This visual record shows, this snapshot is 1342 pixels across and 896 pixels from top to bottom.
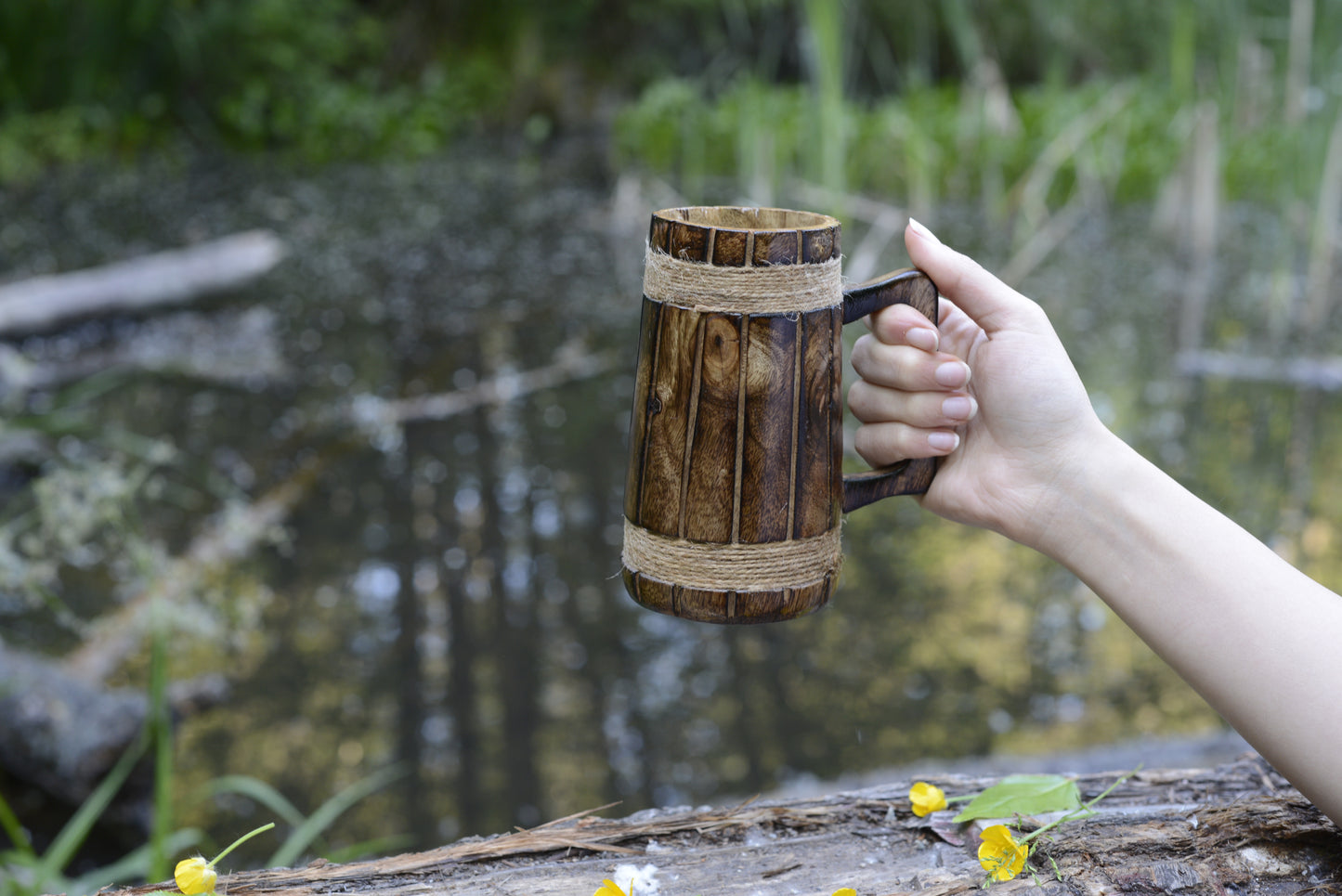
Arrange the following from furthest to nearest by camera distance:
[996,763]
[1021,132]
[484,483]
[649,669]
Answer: [1021,132]
[484,483]
[649,669]
[996,763]

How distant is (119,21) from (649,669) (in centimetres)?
576

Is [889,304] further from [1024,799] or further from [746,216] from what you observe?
[1024,799]

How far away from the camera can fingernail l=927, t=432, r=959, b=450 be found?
1149mm

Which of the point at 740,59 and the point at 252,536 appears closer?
the point at 252,536

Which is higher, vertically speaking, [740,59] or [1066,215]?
[740,59]

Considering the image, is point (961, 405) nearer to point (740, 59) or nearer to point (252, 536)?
point (252, 536)

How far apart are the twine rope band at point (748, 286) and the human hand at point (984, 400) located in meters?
0.13

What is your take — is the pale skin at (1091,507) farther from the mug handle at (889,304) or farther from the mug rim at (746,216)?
the mug rim at (746,216)

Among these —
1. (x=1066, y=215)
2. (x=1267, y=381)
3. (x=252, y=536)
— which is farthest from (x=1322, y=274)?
(x=252, y=536)

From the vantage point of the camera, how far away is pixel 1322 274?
134 inches

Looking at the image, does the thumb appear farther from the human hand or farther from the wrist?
the wrist

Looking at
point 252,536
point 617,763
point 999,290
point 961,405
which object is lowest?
point 617,763

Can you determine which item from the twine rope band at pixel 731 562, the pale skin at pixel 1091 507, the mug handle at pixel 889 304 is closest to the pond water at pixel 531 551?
the twine rope band at pixel 731 562

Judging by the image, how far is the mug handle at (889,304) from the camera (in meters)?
1.12
